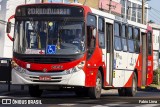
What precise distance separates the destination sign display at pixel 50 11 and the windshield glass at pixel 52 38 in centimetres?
32

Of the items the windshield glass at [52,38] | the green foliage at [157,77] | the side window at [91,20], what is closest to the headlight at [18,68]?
the windshield glass at [52,38]

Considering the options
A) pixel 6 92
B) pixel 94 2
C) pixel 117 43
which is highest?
pixel 94 2

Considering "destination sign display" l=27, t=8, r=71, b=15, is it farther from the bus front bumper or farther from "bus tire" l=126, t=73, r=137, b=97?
"bus tire" l=126, t=73, r=137, b=97

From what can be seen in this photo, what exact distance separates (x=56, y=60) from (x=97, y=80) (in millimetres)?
2144

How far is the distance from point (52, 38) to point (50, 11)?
108cm

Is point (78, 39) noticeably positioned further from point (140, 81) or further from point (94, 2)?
point (94, 2)

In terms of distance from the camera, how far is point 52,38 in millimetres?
19781

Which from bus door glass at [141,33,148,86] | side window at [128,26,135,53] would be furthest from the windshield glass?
bus door glass at [141,33,148,86]

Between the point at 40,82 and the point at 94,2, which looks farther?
the point at 94,2

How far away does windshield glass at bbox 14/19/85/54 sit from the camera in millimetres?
19656

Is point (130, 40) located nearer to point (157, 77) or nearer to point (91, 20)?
point (91, 20)

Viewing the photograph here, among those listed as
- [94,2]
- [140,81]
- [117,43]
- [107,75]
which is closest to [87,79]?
[107,75]

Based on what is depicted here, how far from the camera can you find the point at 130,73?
25.9 metres

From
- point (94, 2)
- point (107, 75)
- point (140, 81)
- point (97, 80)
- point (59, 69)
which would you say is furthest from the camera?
point (94, 2)
